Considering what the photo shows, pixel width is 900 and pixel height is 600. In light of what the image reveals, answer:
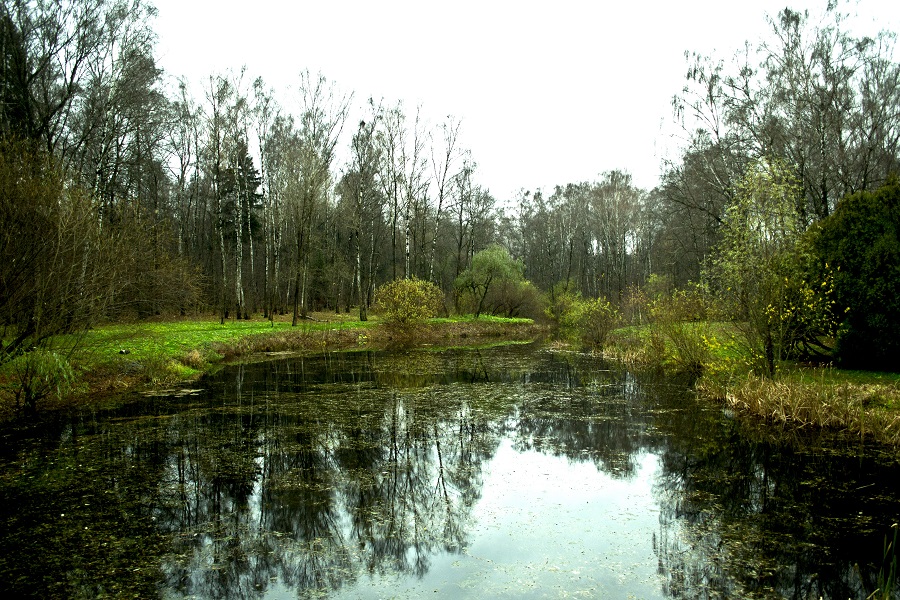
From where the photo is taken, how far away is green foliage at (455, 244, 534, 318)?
36.6 m

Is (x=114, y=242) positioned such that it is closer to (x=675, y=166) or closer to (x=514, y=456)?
(x=514, y=456)

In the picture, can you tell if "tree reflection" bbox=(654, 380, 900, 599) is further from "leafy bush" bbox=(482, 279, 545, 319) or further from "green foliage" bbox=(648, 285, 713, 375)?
"leafy bush" bbox=(482, 279, 545, 319)

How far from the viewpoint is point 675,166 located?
2456 centimetres

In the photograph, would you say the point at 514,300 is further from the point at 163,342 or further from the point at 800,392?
the point at 800,392

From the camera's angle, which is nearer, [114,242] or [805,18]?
[114,242]

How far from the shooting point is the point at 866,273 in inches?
399

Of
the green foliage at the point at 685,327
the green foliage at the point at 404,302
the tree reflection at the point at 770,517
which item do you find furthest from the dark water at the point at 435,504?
the green foliage at the point at 404,302

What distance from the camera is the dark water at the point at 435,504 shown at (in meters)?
4.39

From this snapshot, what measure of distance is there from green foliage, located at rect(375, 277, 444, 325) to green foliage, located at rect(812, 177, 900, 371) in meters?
17.2

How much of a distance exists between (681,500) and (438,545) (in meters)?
2.91

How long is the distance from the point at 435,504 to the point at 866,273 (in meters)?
9.23

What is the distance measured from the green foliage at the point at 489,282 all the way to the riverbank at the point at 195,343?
2483 mm

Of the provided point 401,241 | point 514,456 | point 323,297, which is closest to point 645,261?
point 401,241

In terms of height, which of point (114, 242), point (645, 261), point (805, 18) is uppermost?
point (805, 18)
